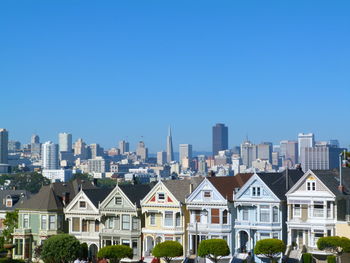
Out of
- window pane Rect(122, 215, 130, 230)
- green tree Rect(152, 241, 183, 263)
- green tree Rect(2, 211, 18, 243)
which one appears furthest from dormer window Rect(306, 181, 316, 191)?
green tree Rect(2, 211, 18, 243)

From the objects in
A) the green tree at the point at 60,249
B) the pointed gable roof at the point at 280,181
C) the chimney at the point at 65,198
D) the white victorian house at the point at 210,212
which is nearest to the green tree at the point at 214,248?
the white victorian house at the point at 210,212

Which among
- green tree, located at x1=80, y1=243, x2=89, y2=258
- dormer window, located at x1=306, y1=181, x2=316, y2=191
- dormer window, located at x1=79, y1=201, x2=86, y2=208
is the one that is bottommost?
green tree, located at x1=80, y1=243, x2=89, y2=258

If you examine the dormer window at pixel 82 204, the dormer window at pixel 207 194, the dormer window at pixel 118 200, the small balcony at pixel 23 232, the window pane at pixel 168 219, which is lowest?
the small balcony at pixel 23 232

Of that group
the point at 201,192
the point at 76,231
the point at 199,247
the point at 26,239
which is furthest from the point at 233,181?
the point at 26,239

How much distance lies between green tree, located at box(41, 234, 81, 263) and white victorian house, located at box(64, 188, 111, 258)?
3.20 meters

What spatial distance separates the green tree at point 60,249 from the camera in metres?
72.9

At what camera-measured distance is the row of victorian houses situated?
219ft

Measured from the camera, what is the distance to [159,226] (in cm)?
7338

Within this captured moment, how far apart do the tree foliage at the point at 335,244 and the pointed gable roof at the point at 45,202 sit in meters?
28.3

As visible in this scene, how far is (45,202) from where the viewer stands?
80.2m

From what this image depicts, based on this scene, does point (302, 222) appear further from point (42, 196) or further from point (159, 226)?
point (42, 196)

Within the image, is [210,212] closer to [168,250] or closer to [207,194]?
[207,194]

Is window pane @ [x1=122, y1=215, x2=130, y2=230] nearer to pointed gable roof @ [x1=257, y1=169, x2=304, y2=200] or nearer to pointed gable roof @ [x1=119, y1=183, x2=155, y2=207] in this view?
pointed gable roof @ [x1=119, y1=183, x2=155, y2=207]

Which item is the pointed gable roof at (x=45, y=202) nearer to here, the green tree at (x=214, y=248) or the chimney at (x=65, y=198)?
the chimney at (x=65, y=198)
